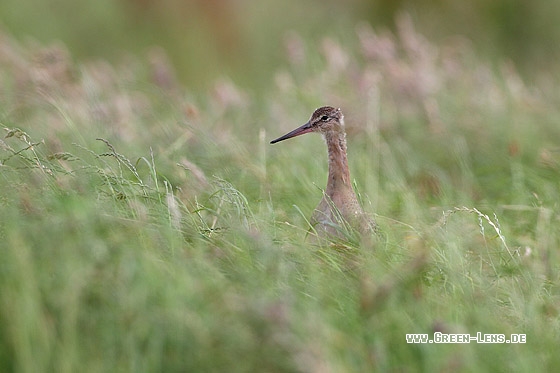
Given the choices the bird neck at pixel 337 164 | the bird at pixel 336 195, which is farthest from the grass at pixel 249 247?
the bird neck at pixel 337 164

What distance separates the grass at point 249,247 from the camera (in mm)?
3143

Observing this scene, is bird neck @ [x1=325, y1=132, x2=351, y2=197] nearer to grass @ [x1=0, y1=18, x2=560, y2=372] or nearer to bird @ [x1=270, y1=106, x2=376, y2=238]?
bird @ [x1=270, y1=106, x2=376, y2=238]

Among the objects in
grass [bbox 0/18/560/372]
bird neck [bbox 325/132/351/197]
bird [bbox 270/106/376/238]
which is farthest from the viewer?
bird neck [bbox 325/132/351/197]

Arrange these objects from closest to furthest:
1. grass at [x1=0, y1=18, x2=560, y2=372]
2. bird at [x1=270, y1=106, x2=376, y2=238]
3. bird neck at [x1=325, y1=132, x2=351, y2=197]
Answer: grass at [x1=0, y1=18, x2=560, y2=372] → bird at [x1=270, y1=106, x2=376, y2=238] → bird neck at [x1=325, y1=132, x2=351, y2=197]

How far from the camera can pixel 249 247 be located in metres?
3.76

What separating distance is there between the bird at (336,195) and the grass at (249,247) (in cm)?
11

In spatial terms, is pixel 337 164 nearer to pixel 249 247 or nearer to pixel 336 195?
pixel 336 195

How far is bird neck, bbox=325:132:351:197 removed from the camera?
16.2 ft

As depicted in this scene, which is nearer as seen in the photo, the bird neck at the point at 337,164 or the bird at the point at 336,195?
the bird at the point at 336,195

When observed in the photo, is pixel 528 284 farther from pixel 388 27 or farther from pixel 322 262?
Answer: pixel 388 27

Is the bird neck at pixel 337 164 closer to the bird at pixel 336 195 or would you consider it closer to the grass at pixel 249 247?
the bird at pixel 336 195

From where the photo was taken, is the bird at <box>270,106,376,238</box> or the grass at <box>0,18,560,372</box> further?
the bird at <box>270,106,376,238</box>

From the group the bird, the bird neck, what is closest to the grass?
the bird

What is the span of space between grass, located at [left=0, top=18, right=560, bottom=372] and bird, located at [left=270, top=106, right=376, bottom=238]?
0.11 meters
